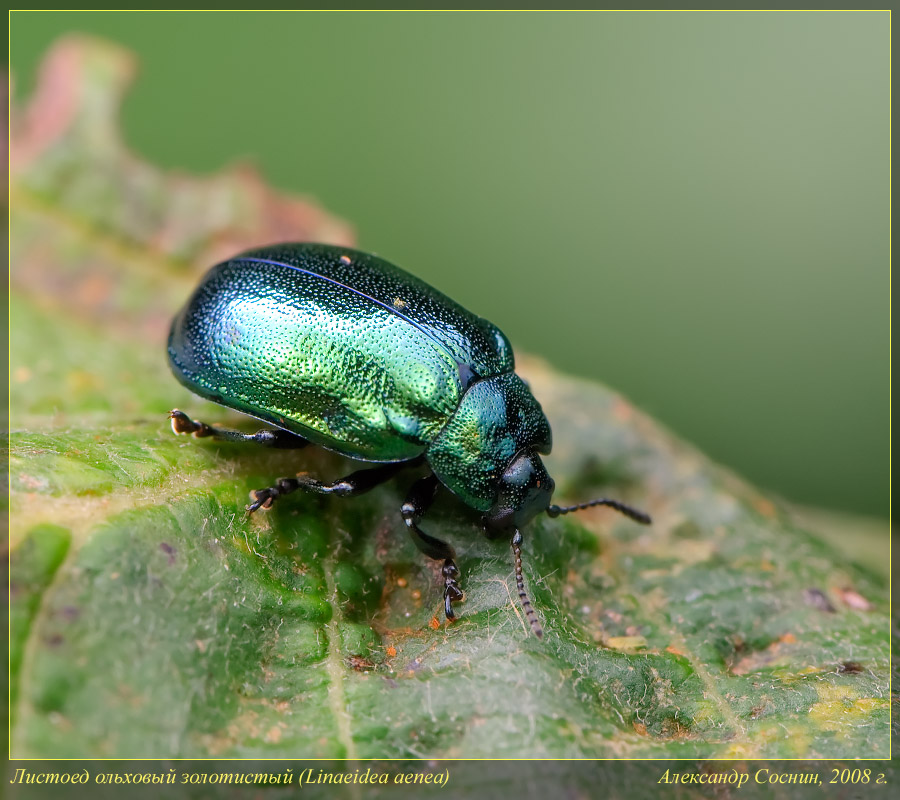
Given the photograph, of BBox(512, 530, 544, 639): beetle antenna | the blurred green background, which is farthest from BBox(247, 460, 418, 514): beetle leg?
the blurred green background

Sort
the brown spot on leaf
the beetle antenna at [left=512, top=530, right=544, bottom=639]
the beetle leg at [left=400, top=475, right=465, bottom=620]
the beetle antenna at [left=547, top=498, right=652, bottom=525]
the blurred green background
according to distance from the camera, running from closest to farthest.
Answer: the brown spot on leaf
the beetle antenna at [left=512, top=530, right=544, bottom=639]
the beetle leg at [left=400, top=475, right=465, bottom=620]
the beetle antenna at [left=547, top=498, right=652, bottom=525]
the blurred green background

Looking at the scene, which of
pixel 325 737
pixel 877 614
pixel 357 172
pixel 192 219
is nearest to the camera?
pixel 325 737

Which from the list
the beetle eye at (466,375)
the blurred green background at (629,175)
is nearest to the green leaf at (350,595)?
the beetle eye at (466,375)

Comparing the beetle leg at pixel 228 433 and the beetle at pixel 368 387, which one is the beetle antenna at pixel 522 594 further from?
the beetle leg at pixel 228 433

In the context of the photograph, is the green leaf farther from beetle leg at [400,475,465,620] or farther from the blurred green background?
the blurred green background

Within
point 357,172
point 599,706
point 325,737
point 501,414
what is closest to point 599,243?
point 357,172

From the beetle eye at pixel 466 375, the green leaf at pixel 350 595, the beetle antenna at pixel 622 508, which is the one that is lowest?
the green leaf at pixel 350 595

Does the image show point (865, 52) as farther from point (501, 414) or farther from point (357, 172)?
point (501, 414)
